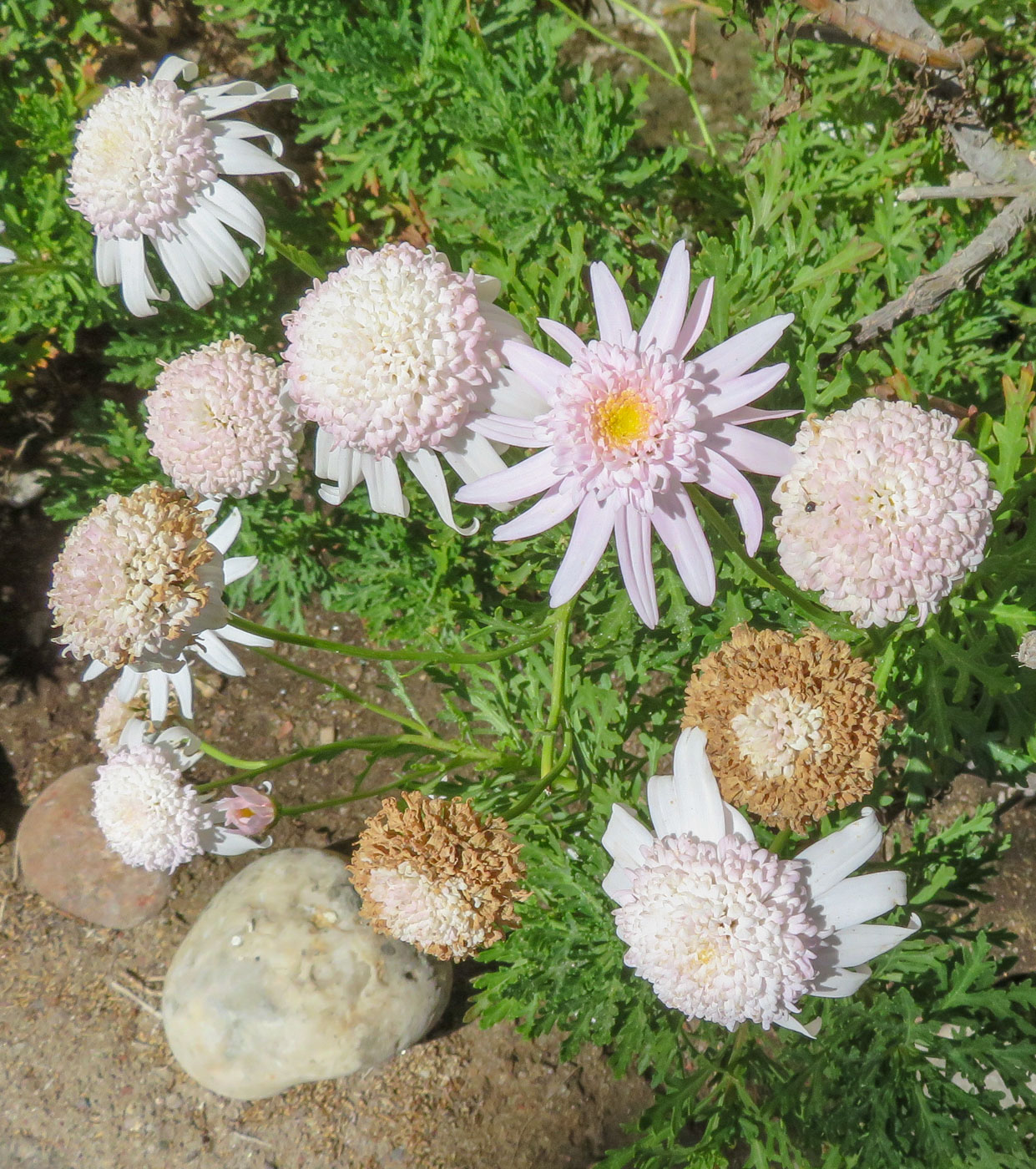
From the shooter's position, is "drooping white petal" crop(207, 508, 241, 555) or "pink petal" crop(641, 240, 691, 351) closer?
"pink petal" crop(641, 240, 691, 351)

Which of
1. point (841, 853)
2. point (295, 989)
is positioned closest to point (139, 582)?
point (841, 853)

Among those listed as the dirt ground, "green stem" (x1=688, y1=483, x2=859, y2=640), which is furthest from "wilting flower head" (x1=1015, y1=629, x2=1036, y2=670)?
the dirt ground

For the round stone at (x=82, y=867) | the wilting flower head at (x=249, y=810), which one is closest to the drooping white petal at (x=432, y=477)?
the wilting flower head at (x=249, y=810)

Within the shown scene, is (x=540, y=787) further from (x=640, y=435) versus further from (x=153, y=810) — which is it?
(x=153, y=810)

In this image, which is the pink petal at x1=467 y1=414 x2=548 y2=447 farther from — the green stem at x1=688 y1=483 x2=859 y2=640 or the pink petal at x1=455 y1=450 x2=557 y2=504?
the green stem at x1=688 y1=483 x2=859 y2=640

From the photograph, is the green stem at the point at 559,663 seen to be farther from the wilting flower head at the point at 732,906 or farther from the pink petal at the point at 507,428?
the pink petal at the point at 507,428

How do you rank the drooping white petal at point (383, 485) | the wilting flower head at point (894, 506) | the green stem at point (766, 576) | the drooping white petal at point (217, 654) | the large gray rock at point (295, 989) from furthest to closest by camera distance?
1. the large gray rock at point (295, 989)
2. the drooping white petal at point (217, 654)
3. the drooping white petal at point (383, 485)
4. the green stem at point (766, 576)
5. the wilting flower head at point (894, 506)
